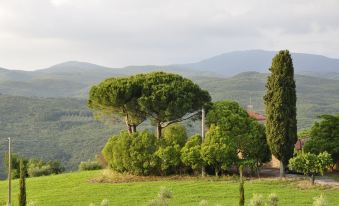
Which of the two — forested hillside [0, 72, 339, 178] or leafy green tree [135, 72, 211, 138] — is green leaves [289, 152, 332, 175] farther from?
forested hillside [0, 72, 339, 178]

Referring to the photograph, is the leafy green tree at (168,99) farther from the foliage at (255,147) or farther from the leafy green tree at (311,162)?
the leafy green tree at (311,162)

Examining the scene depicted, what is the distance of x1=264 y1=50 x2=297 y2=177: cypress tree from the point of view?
32.2 meters

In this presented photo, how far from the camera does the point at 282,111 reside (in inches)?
1267

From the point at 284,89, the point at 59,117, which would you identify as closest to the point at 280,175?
the point at 284,89

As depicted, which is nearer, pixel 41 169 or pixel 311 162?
pixel 311 162

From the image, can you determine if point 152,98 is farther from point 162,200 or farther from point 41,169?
point 41,169

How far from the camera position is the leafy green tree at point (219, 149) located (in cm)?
3266

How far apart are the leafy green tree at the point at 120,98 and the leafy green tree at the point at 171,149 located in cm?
226

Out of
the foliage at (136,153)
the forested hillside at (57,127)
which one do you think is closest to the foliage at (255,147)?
the foliage at (136,153)

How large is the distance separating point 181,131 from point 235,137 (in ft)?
13.4

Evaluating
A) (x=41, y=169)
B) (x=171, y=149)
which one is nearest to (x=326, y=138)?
(x=171, y=149)

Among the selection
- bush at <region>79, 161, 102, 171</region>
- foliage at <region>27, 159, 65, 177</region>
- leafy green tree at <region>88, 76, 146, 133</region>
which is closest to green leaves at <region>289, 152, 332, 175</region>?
leafy green tree at <region>88, 76, 146, 133</region>

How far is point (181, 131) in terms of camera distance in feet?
118

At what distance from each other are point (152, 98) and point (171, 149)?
348 centimetres
